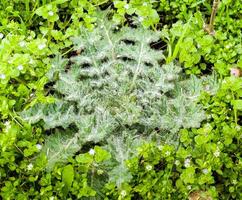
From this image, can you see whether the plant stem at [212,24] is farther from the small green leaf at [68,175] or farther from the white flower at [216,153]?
the small green leaf at [68,175]

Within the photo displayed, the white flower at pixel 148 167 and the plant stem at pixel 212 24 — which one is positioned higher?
the plant stem at pixel 212 24

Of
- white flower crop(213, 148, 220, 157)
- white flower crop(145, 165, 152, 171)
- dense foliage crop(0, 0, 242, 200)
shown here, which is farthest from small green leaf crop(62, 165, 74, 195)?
white flower crop(213, 148, 220, 157)

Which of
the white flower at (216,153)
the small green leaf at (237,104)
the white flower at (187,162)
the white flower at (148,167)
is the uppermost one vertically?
the small green leaf at (237,104)

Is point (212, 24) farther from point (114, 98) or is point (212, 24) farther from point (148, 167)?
point (148, 167)

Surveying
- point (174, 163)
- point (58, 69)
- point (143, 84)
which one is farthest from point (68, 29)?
point (174, 163)

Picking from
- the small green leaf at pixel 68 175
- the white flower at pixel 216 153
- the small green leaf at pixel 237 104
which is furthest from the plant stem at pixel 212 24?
the small green leaf at pixel 68 175

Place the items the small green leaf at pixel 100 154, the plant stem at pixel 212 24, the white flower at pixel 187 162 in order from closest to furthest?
the small green leaf at pixel 100 154 → the white flower at pixel 187 162 → the plant stem at pixel 212 24

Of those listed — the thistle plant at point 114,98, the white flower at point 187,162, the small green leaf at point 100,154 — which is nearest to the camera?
the small green leaf at point 100,154
